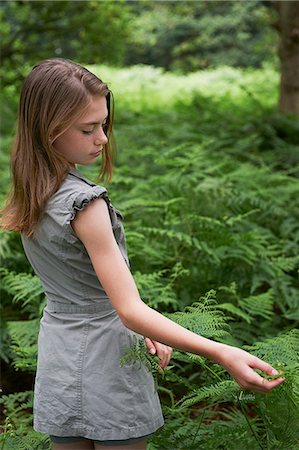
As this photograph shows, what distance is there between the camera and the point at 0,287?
5051 mm

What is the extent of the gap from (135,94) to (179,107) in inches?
153

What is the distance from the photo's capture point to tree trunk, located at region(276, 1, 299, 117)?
9461mm

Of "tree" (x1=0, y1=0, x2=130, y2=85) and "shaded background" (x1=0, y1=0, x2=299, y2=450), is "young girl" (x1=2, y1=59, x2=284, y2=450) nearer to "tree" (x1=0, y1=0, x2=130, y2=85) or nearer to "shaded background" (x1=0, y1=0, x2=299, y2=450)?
"shaded background" (x1=0, y1=0, x2=299, y2=450)

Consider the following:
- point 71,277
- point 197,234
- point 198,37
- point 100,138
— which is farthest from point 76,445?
point 198,37

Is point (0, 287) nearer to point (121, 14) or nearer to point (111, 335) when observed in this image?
point (111, 335)

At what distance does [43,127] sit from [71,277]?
478 mm

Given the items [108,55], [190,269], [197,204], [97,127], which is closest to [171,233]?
[190,269]

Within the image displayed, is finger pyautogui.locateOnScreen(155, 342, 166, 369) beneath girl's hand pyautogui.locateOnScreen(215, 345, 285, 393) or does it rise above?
beneath

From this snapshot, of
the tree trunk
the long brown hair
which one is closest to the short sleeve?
the long brown hair

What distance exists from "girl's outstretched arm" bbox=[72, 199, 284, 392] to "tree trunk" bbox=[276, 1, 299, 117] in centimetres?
779

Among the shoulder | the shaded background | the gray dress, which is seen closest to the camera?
the shoulder

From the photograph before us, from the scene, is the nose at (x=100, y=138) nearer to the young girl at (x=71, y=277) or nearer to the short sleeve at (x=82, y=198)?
the young girl at (x=71, y=277)

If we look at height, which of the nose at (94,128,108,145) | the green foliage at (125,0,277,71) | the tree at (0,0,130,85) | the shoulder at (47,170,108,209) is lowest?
the green foliage at (125,0,277,71)

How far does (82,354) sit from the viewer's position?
239cm
